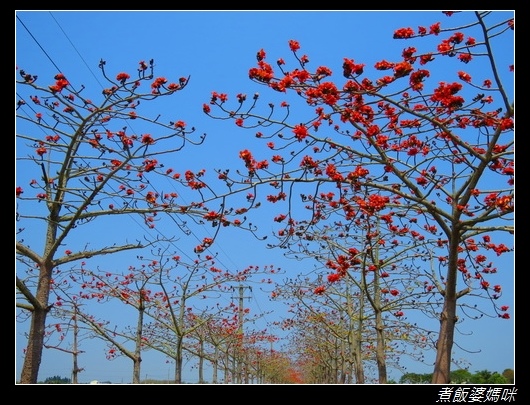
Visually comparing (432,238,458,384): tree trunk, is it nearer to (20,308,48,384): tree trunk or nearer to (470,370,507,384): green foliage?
(20,308,48,384): tree trunk

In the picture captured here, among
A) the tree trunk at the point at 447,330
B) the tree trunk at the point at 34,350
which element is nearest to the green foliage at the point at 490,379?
the tree trunk at the point at 447,330

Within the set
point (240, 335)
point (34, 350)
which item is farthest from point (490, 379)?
point (34, 350)

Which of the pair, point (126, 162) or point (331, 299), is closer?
point (126, 162)

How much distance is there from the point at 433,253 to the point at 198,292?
7278mm

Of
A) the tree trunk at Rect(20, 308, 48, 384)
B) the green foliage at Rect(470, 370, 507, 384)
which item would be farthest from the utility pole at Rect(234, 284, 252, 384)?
the tree trunk at Rect(20, 308, 48, 384)

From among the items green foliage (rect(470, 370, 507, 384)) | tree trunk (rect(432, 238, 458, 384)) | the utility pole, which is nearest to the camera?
tree trunk (rect(432, 238, 458, 384))

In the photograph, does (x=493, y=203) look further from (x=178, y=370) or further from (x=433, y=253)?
(x=178, y=370)

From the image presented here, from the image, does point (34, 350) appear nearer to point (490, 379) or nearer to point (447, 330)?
point (447, 330)

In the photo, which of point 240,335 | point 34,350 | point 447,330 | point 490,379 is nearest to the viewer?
point 34,350

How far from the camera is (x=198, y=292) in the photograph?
46.7 ft

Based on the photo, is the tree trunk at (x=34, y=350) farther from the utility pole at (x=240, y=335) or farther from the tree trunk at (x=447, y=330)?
the utility pole at (x=240, y=335)

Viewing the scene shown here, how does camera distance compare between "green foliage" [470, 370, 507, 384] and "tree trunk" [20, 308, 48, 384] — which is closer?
"tree trunk" [20, 308, 48, 384]
